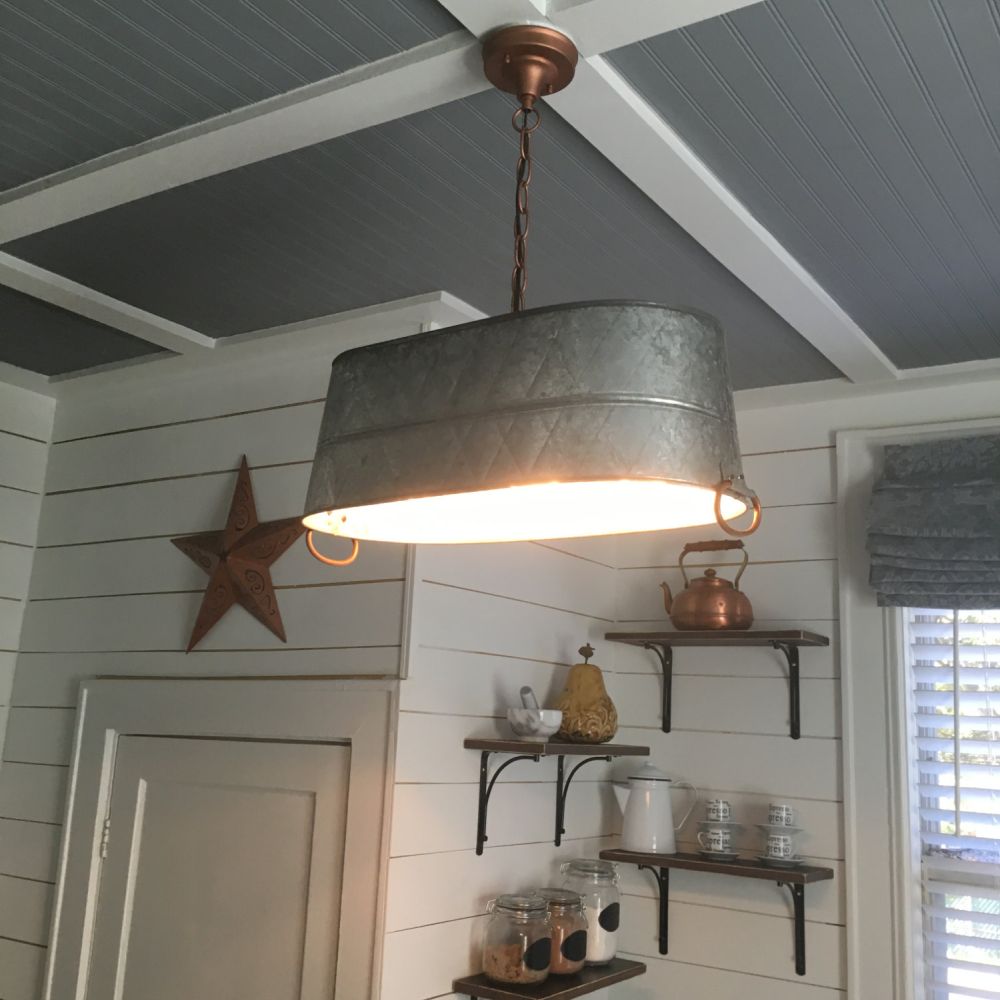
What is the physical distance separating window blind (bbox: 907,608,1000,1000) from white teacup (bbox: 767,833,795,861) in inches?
11.4

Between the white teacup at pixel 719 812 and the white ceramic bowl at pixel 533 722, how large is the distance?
510mm

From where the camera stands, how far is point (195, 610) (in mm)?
2436

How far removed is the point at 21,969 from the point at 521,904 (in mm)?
1265

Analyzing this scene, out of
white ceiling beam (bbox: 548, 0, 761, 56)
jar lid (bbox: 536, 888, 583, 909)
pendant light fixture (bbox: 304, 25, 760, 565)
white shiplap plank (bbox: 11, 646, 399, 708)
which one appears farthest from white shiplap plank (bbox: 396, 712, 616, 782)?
white ceiling beam (bbox: 548, 0, 761, 56)

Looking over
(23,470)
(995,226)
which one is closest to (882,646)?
(995,226)

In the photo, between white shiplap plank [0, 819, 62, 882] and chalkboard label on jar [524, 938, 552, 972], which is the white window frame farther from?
white shiplap plank [0, 819, 62, 882]

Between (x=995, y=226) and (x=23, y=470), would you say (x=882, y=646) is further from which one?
(x=23, y=470)

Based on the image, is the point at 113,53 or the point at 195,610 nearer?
the point at 113,53

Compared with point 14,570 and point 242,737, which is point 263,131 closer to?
point 242,737

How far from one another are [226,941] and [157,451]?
1.17 m

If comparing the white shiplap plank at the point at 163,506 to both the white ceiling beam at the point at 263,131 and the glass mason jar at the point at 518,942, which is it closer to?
the white ceiling beam at the point at 263,131

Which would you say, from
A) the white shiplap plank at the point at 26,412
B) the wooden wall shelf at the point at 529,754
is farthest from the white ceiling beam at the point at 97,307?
the wooden wall shelf at the point at 529,754

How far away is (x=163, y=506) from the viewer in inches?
102

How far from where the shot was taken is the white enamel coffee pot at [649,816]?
2.49 m
